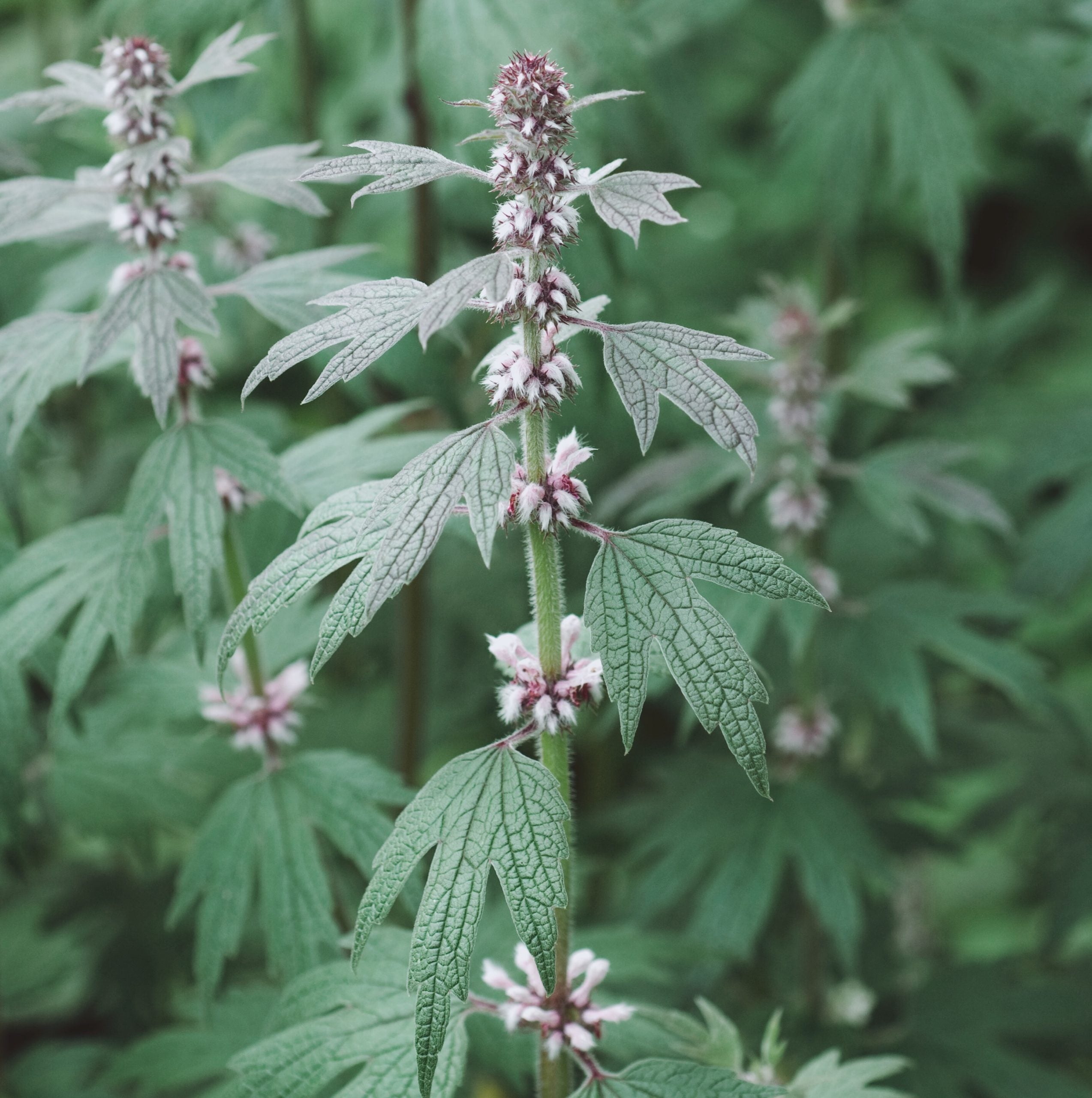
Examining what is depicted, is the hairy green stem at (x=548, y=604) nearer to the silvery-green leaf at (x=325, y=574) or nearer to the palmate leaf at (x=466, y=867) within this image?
the palmate leaf at (x=466, y=867)

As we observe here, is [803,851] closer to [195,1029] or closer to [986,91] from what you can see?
[195,1029]

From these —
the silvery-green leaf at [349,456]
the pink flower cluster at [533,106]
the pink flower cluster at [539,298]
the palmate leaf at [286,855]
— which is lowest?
the palmate leaf at [286,855]

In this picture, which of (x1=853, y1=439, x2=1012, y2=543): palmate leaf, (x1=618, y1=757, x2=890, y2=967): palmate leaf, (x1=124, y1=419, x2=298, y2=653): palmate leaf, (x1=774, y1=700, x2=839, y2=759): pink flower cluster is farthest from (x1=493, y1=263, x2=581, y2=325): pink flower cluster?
(x1=774, y1=700, x2=839, y2=759): pink flower cluster

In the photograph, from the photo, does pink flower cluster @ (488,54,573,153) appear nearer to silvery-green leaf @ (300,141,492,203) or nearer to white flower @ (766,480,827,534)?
silvery-green leaf @ (300,141,492,203)

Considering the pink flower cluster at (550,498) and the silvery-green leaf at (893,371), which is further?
the silvery-green leaf at (893,371)

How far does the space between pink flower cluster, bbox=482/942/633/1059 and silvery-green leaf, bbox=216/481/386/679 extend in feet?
1.37

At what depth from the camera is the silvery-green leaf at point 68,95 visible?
1367 millimetres

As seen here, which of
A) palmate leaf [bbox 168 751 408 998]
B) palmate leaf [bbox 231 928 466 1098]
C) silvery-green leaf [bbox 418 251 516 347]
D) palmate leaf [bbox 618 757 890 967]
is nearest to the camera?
silvery-green leaf [bbox 418 251 516 347]

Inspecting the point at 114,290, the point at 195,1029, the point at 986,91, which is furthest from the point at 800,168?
the point at 195,1029

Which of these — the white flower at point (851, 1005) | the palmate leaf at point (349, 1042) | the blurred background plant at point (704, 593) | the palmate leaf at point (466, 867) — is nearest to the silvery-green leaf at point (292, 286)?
the blurred background plant at point (704, 593)

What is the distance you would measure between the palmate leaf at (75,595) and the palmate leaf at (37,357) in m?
0.14

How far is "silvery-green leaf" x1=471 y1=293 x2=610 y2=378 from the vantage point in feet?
3.58

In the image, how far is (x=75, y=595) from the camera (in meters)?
1.44

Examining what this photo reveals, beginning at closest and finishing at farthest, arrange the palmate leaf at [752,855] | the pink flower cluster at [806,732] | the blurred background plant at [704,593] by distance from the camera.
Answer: the blurred background plant at [704,593], the palmate leaf at [752,855], the pink flower cluster at [806,732]
